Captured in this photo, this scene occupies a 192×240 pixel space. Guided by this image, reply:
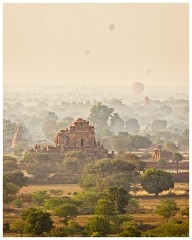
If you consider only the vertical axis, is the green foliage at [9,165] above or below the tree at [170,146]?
below

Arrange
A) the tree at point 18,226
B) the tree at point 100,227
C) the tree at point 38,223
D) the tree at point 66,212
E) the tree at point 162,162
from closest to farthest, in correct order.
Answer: the tree at point 38,223 < the tree at point 100,227 < the tree at point 18,226 < the tree at point 66,212 < the tree at point 162,162

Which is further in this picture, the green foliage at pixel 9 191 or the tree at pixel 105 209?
the green foliage at pixel 9 191

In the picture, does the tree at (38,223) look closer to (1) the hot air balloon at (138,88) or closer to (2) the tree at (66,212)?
(2) the tree at (66,212)

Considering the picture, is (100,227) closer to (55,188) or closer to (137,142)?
(55,188)

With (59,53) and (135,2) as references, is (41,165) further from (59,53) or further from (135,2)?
(135,2)

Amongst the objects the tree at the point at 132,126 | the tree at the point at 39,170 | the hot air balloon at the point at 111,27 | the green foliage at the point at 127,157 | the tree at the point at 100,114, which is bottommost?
the tree at the point at 39,170

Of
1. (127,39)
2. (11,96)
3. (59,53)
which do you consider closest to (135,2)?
(127,39)

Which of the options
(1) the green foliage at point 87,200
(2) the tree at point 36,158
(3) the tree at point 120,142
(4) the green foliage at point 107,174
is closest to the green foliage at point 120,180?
(4) the green foliage at point 107,174

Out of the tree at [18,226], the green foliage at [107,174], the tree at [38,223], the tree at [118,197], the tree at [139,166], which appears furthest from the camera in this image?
the tree at [139,166]
